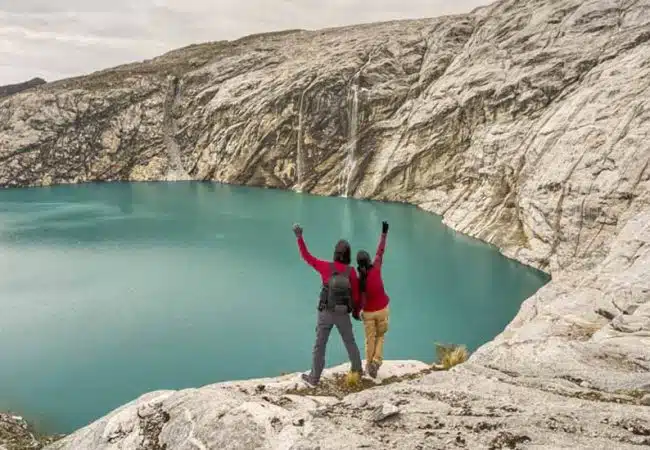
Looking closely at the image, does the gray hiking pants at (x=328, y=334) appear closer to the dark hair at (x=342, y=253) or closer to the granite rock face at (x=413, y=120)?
the dark hair at (x=342, y=253)

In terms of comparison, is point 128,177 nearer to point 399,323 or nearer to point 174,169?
point 174,169

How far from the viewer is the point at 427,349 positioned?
A: 22781mm

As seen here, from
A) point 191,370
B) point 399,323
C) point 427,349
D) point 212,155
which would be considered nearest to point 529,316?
point 427,349

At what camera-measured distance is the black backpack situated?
9.51 metres

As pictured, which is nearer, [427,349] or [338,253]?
[338,253]

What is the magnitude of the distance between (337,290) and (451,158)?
5233 cm

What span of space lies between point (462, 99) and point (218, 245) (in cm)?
3096

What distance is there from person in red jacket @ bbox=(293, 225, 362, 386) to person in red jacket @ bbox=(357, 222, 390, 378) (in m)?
0.26

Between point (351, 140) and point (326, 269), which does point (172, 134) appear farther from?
point (326, 269)

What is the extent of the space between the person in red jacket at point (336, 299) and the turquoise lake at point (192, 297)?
34.9 ft

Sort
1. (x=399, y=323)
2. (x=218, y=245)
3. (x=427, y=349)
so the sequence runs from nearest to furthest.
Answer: (x=427, y=349) < (x=399, y=323) < (x=218, y=245)

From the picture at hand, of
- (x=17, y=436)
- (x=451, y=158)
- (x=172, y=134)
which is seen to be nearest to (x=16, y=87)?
(x=172, y=134)

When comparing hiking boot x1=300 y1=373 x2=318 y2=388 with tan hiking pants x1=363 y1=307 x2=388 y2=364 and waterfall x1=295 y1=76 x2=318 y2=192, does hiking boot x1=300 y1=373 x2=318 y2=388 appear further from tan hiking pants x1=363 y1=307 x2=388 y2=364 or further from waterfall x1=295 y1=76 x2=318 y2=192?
waterfall x1=295 y1=76 x2=318 y2=192

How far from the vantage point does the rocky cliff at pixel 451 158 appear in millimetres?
7473
